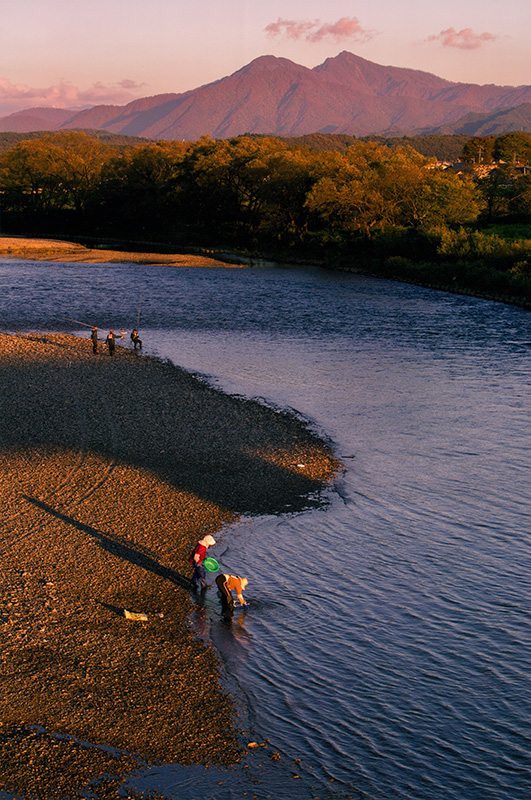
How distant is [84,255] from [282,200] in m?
29.1

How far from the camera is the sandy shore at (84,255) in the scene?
315 ft

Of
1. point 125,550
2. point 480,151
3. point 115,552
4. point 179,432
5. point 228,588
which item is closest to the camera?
point 228,588

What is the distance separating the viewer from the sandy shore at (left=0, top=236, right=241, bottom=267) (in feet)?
315

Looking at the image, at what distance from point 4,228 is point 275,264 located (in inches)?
2581

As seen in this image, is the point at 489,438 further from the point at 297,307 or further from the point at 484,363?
the point at 297,307

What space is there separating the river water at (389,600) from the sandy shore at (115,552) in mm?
816

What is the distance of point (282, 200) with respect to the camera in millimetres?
103500

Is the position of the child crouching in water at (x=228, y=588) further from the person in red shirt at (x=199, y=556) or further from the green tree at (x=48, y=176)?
the green tree at (x=48, y=176)

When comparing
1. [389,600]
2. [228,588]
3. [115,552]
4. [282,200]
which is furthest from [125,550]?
[282,200]

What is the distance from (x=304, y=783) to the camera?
10.7m

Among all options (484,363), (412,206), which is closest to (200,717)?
(484,363)

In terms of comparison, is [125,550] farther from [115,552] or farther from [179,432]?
[179,432]

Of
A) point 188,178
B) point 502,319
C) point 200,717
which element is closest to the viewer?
point 200,717

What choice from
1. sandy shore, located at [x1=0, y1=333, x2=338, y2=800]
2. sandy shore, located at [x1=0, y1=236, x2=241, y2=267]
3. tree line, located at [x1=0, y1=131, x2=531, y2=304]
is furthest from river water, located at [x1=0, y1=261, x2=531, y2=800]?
sandy shore, located at [x1=0, y1=236, x2=241, y2=267]
